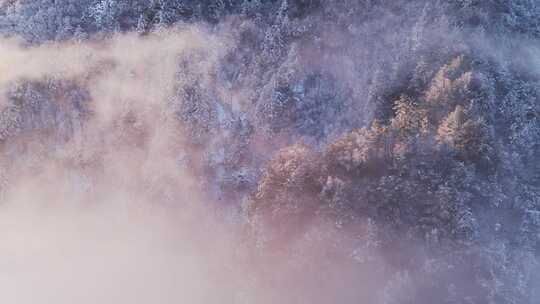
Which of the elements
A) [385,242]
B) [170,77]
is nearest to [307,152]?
[385,242]

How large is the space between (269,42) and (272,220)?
9.28 metres

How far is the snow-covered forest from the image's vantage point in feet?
83.1

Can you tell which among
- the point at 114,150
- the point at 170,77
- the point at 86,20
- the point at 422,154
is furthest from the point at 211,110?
the point at 422,154

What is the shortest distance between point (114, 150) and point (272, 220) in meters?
9.44

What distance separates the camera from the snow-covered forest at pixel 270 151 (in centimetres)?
2534

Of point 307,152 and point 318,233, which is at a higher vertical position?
point 307,152

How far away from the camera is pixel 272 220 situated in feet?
87.7

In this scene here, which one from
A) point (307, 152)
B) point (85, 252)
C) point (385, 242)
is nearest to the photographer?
point (385, 242)

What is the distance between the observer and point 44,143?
31.0 m

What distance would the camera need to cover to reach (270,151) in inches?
1148

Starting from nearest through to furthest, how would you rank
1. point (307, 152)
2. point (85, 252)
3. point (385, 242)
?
point (385, 242), point (307, 152), point (85, 252)

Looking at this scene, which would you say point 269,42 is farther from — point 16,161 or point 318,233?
point 16,161

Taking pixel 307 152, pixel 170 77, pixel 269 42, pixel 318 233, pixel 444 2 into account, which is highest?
pixel 444 2

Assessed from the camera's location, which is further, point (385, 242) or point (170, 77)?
point (170, 77)
